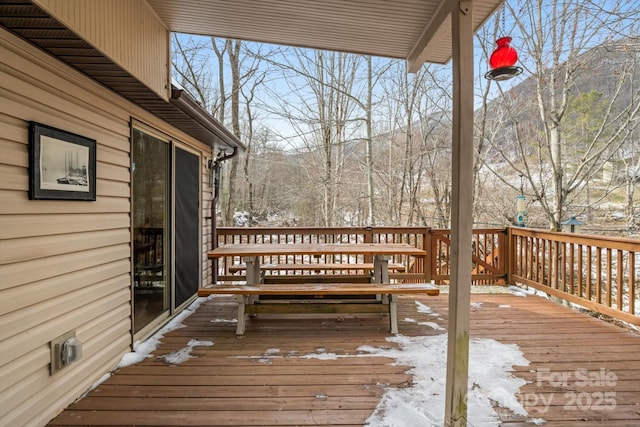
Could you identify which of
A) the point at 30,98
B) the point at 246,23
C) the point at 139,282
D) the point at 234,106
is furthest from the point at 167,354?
the point at 234,106

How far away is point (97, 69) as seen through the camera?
2039 millimetres

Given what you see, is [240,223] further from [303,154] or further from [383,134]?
[383,134]

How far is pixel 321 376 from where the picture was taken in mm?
2312

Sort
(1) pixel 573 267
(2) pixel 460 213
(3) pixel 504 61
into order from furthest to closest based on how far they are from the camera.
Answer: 1. (1) pixel 573 267
2. (3) pixel 504 61
3. (2) pixel 460 213

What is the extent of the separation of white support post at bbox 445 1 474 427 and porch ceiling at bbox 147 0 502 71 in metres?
0.27

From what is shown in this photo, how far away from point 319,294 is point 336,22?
223 centimetres

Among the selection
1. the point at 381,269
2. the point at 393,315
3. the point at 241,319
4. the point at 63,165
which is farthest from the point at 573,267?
the point at 63,165

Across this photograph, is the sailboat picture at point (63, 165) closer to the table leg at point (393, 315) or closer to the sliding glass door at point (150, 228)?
the sliding glass door at point (150, 228)

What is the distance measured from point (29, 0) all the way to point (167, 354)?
2.42 meters

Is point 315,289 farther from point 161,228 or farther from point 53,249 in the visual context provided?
point 53,249

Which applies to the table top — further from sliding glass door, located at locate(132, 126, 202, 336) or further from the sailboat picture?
the sailboat picture

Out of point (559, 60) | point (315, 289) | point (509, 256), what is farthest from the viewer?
point (559, 60)

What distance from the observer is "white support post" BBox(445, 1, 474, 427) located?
A: 1660 mm

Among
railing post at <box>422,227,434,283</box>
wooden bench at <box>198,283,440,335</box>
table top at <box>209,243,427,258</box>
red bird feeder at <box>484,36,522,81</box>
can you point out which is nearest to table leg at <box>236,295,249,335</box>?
wooden bench at <box>198,283,440,335</box>
